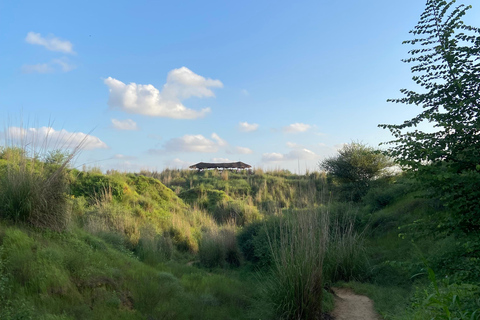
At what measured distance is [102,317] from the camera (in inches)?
211

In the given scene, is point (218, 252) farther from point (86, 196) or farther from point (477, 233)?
point (477, 233)

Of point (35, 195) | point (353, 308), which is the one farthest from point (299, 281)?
point (35, 195)

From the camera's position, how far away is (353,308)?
752 centimetres

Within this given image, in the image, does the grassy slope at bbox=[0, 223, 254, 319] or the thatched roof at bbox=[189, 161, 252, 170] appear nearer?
the grassy slope at bbox=[0, 223, 254, 319]

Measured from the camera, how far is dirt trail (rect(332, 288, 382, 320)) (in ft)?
23.2

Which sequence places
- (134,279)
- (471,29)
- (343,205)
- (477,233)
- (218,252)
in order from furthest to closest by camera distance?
(343,205), (218,252), (134,279), (471,29), (477,233)

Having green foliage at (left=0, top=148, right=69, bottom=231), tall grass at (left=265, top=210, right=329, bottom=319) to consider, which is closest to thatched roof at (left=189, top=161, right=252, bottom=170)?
green foliage at (left=0, top=148, right=69, bottom=231)

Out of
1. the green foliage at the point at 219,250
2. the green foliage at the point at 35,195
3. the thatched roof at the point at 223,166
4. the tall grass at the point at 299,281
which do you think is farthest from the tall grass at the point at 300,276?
the thatched roof at the point at 223,166

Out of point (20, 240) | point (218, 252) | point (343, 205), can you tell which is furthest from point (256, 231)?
point (20, 240)

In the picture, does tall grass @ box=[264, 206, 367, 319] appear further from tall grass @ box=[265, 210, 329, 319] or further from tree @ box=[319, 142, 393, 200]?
tree @ box=[319, 142, 393, 200]

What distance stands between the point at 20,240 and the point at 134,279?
220 centimetres

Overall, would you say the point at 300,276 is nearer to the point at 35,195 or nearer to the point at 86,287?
the point at 86,287

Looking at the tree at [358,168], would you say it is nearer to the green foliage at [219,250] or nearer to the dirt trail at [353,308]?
the green foliage at [219,250]

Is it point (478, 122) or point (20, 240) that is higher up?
point (478, 122)
